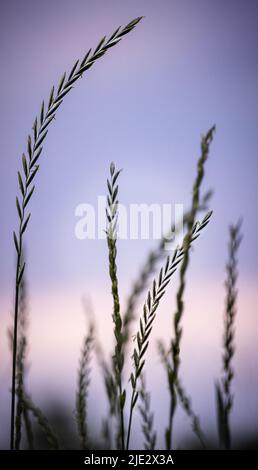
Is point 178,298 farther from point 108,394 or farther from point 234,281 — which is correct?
point 108,394

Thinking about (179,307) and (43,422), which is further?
(43,422)

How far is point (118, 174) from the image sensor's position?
78cm

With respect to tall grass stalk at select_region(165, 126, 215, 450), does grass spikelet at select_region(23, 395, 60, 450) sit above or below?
below

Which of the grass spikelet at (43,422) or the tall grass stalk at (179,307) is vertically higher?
the tall grass stalk at (179,307)

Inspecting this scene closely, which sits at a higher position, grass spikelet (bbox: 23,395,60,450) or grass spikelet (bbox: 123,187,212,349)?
grass spikelet (bbox: 123,187,212,349)

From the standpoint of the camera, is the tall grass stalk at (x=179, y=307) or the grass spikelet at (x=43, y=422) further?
the grass spikelet at (x=43, y=422)

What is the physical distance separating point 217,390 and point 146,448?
7.3 inches

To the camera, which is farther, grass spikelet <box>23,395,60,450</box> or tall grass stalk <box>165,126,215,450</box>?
grass spikelet <box>23,395,60,450</box>

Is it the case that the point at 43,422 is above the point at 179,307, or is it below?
below
